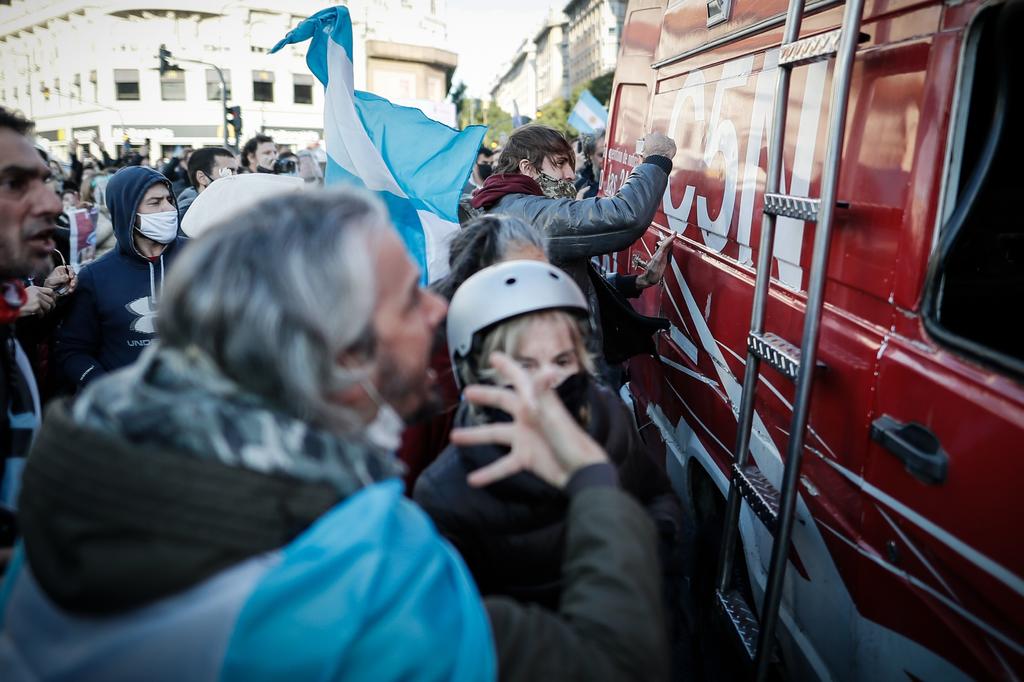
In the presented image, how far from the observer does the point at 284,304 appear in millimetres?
909

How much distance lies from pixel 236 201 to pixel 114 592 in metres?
2.38

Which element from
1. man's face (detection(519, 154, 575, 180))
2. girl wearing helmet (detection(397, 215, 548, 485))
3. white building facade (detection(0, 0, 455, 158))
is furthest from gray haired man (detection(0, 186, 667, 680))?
white building facade (detection(0, 0, 455, 158))

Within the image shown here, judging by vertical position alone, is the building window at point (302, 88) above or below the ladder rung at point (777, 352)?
above

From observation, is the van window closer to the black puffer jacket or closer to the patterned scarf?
the black puffer jacket

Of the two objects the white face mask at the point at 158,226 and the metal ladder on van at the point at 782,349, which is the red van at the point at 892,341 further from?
the white face mask at the point at 158,226

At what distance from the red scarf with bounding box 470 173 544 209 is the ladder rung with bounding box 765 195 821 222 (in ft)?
5.29

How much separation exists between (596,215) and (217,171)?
458 centimetres

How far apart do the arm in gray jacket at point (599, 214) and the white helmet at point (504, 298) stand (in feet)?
3.70

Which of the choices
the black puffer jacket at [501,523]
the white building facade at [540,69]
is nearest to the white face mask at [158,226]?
the black puffer jacket at [501,523]

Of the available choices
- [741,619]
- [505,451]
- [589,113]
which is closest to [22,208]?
Result: [505,451]

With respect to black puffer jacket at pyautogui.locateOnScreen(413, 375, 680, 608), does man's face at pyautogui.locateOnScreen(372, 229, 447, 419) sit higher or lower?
higher

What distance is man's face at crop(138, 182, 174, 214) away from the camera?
10.5 ft

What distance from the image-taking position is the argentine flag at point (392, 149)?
3574mm

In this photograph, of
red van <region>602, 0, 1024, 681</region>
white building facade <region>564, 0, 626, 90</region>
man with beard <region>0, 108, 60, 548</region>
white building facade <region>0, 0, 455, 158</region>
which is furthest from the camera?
white building facade <region>564, 0, 626, 90</region>
